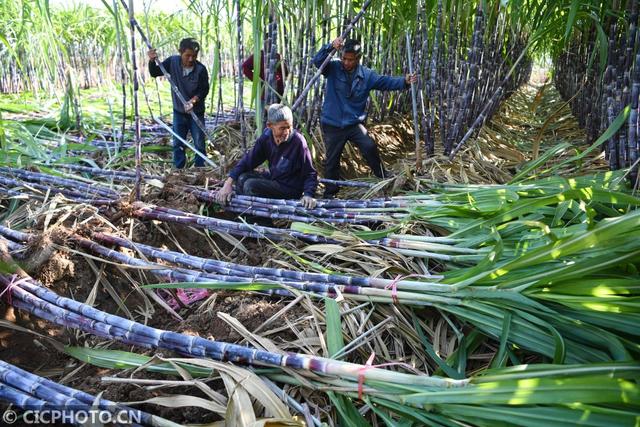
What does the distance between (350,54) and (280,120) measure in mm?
1044

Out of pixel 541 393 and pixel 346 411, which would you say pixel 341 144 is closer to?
pixel 346 411

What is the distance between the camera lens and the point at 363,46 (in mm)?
4418

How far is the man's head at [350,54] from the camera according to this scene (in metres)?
3.44

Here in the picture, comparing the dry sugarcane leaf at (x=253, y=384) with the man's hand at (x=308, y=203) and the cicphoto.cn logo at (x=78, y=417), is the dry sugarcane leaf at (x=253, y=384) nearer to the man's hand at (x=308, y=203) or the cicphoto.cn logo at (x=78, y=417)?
the cicphoto.cn logo at (x=78, y=417)

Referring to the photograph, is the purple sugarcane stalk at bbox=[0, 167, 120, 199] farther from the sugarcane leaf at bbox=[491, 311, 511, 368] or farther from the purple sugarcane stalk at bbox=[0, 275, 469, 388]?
the sugarcane leaf at bbox=[491, 311, 511, 368]

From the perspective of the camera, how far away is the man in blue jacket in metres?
3.51

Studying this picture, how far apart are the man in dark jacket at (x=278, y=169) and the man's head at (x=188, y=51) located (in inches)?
53.7

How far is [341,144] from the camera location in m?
3.71

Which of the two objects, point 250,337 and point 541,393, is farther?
point 250,337

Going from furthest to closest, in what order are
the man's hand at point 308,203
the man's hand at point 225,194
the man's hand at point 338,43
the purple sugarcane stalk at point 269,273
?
1. the man's hand at point 338,43
2. the man's hand at point 225,194
3. the man's hand at point 308,203
4. the purple sugarcane stalk at point 269,273

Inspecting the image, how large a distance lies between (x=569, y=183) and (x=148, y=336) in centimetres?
173

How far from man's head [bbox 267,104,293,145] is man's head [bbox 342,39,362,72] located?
3.09 ft

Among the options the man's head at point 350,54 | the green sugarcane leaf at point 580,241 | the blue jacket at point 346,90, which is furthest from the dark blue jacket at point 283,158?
the green sugarcane leaf at point 580,241

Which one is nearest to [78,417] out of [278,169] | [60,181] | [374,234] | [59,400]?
[59,400]
